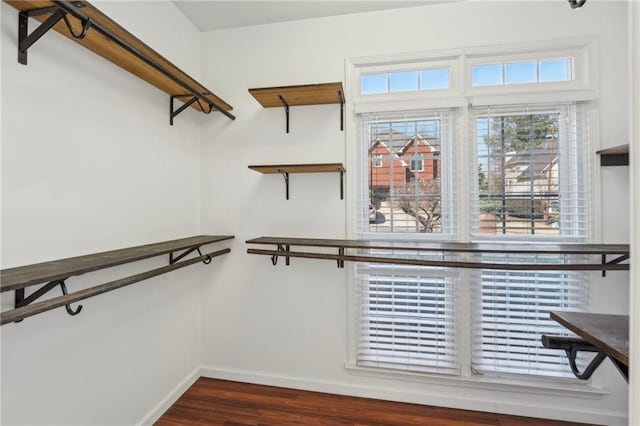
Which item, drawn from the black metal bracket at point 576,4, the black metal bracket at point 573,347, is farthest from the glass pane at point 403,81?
the black metal bracket at point 573,347

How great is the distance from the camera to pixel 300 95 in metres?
2.14

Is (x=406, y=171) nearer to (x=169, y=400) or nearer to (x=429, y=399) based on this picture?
(x=429, y=399)

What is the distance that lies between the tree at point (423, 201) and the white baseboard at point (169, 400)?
6.59 feet

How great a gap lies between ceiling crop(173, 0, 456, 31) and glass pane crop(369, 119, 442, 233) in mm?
794

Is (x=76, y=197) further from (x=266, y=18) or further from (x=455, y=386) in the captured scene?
(x=455, y=386)

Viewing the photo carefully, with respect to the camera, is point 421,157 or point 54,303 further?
point 421,157

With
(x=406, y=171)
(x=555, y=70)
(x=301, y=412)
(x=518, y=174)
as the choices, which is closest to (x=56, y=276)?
(x=301, y=412)

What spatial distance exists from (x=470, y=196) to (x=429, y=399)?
140 centimetres

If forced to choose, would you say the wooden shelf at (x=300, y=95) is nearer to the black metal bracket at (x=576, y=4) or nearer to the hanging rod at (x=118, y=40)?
the hanging rod at (x=118, y=40)

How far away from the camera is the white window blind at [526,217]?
2027mm

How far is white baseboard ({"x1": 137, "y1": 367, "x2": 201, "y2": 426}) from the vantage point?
196 centimetres

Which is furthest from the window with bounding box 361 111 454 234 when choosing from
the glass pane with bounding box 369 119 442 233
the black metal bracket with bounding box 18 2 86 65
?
the black metal bracket with bounding box 18 2 86 65

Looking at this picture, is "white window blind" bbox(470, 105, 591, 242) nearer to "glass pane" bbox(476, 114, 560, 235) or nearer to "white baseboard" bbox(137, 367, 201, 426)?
"glass pane" bbox(476, 114, 560, 235)

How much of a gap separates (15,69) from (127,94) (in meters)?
0.57
